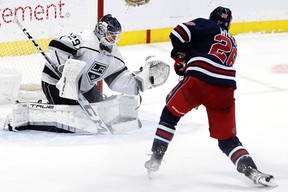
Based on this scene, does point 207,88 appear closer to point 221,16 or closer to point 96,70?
point 221,16

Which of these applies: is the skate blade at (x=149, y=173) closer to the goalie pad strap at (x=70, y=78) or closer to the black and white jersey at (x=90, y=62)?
the goalie pad strap at (x=70, y=78)

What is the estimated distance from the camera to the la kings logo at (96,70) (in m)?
4.55

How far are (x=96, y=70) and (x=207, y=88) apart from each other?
1051 millimetres

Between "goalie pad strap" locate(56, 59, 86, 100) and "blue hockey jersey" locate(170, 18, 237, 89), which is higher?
"blue hockey jersey" locate(170, 18, 237, 89)

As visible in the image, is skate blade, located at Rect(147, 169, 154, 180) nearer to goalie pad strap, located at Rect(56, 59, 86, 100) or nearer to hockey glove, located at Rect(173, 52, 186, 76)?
hockey glove, located at Rect(173, 52, 186, 76)

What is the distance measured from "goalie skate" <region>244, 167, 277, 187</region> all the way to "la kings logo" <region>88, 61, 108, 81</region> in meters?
1.21

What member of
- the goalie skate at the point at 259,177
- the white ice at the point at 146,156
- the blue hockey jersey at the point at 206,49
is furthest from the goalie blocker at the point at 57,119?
the goalie skate at the point at 259,177

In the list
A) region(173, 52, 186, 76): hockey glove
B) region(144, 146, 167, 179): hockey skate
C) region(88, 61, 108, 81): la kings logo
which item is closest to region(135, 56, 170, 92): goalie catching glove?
region(88, 61, 108, 81): la kings logo

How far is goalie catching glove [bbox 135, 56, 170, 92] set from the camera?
4.57 meters

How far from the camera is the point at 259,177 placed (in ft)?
12.0

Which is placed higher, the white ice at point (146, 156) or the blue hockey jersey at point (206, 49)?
the blue hockey jersey at point (206, 49)

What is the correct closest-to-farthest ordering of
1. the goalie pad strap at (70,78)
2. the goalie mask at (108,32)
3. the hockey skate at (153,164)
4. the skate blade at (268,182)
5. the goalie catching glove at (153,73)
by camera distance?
1. the skate blade at (268,182)
2. the hockey skate at (153,164)
3. the goalie pad strap at (70,78)
4. the goalie mask at (108,32)
5. the goalie catching glove at (153,73)

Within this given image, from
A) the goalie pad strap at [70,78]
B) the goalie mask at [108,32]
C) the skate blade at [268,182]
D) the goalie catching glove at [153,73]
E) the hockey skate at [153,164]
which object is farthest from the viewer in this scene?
the goalie catching glove at [153,73]

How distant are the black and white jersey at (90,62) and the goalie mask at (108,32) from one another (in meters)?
0.04
